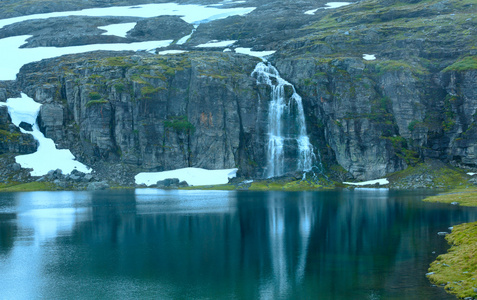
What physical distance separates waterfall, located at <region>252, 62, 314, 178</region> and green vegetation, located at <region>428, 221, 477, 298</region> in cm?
8225

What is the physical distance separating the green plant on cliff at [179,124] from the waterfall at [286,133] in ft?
79.4

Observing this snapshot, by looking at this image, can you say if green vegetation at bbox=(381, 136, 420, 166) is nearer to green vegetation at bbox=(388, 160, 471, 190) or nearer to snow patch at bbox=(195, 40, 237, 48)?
green vegetation at bbox=(388, 160, 471, 190)

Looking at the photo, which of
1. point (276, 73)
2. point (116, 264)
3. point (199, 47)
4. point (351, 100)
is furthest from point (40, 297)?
point (199, 47)

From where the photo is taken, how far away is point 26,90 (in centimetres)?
13688

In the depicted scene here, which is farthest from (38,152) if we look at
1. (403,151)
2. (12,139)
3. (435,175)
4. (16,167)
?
(435,175)

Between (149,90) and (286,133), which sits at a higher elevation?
(149,90)

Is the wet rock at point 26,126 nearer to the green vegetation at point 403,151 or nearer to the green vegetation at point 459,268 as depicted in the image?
the green vegetation at point 403,151

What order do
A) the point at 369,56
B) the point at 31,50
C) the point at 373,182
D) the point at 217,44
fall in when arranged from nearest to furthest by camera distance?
the point at 373,182 < the point at 369,56 < the point at 31,50 < the point at 217,44

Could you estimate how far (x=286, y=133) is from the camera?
12362 centimetres

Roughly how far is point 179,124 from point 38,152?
136 feet

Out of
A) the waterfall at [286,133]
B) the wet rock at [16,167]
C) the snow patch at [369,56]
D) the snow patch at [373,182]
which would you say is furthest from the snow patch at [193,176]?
the snow patch at [369,56]

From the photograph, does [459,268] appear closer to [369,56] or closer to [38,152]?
[369,56]

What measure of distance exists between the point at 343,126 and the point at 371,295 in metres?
98.1

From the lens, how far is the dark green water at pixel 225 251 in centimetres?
2814
